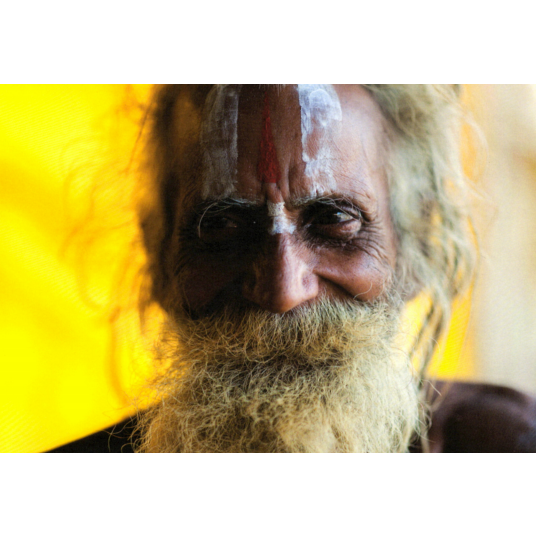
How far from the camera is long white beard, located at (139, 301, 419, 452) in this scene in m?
0.93

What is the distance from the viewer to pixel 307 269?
37.4 inches

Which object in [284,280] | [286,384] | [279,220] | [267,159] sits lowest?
[286,384]

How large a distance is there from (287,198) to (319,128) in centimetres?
17

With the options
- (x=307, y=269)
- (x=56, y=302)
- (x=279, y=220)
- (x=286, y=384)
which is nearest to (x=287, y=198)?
(x=279, y=220)

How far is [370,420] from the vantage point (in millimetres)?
973

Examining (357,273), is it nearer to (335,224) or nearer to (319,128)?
(335,224)

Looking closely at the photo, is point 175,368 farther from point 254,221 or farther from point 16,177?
point 16,177

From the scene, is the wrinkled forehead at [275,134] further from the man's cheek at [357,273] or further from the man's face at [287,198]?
the man's cheek at [357,273]

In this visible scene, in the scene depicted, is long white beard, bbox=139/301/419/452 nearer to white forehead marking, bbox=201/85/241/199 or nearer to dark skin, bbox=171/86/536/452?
dark skin, bbox=171/86/536/452

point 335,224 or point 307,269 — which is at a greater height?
point 335,224

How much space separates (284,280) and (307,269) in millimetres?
58

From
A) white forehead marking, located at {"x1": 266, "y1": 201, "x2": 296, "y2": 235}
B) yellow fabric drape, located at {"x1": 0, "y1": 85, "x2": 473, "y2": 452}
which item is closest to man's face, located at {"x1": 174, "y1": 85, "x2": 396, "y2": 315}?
white forehead marking, located at {"x1": 266, "y1": 201, "x2": 296, "y2": 235}
